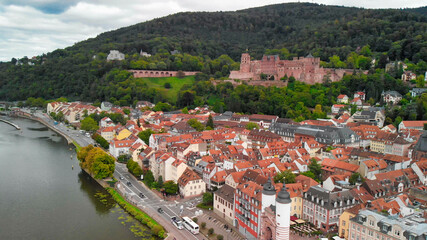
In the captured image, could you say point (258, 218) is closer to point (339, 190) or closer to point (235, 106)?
point (339, 190)

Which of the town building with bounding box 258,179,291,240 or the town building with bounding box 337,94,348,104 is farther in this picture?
the town building with bounding box 337,94,348,104

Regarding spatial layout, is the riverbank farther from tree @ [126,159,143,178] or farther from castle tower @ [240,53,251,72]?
castle tower @ [240,53,251,72]

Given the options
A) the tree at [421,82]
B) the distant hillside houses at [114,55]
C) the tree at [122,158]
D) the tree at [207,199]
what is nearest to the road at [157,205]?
the tree at [207,199]

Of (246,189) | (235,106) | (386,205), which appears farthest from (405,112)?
(246,189)

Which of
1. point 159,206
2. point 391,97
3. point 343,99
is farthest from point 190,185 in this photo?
point 391,97

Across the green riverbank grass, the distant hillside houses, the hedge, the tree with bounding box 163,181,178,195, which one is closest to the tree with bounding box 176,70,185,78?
the distant hillside houses

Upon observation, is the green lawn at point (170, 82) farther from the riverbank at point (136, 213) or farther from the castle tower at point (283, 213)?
the castle tower at point (283, 213)

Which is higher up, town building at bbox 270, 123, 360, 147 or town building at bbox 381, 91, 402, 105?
town building at bbox 381, 91, 402, 105
